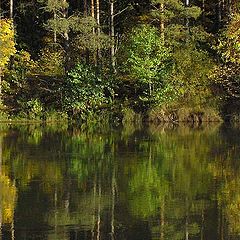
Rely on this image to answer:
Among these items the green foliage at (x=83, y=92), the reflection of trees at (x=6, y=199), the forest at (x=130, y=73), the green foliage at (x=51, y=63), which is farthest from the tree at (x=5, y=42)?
the reflection of trees at (x=6, y=199)

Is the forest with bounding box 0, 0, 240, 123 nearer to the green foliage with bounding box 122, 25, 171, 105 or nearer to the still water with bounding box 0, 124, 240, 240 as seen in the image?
the green foliage with bounding box 122, 25, 171, 105

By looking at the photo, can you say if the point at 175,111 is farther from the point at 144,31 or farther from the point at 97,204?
the point at 97,204

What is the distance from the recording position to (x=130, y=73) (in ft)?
143

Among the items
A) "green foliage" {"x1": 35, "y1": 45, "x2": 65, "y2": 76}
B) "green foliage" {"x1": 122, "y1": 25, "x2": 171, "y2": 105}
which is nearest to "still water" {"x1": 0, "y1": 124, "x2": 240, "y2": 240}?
"green foliage" {"x1": 122, "y1": 25, "x2": 171, "y2": 105}

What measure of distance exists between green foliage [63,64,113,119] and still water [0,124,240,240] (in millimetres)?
13790

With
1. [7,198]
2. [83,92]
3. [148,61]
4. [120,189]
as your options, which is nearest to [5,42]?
[83,92]

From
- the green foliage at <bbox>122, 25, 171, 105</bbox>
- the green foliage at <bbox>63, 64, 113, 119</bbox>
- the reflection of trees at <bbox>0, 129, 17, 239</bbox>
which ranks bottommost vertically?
the reflection of trees at <bbox>0, 129, 17, 239</bbox>

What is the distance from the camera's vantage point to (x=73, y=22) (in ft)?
142

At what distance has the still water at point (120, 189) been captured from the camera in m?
11.4

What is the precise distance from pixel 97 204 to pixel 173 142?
14.3 metres

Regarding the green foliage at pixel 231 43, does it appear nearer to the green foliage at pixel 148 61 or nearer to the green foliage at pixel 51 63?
the green foliage at pixel 148 61

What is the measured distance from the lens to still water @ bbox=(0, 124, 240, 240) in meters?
11.4

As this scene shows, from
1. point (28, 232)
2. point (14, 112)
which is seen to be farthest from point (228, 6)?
point (28, 232)

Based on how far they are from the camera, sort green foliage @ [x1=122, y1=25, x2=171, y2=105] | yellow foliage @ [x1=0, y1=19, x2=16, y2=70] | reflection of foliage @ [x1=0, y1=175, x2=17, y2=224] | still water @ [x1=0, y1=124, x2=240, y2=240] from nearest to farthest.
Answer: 1. still water @ [x1=0, y1=124, x2=240, y2=240]
2. reflection of foliage @ [x1=0, y1=175, x2=17, y2=224]
3. green foliage @ [x1=122, y1=25, x2=171, y2=105]
4. yellow foliage @ [x1=0, y1=19, x2=16, y2=70]
